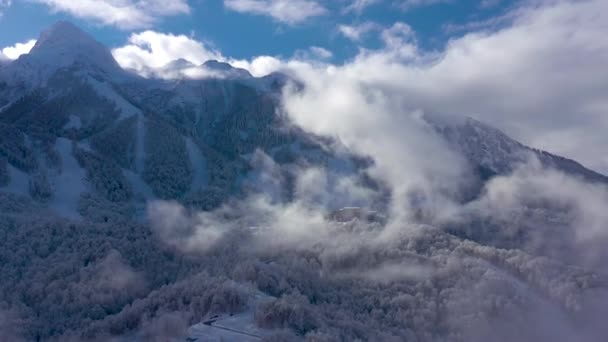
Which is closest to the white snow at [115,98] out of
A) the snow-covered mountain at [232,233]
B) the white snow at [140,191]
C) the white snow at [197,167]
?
the snow-covered mountain at [232,233]

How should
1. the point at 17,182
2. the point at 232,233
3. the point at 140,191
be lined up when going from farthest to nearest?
the point at 140,191, the point at 232,233, the point at 17,182

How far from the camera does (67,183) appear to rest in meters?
126

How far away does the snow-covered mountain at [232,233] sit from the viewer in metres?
87.2

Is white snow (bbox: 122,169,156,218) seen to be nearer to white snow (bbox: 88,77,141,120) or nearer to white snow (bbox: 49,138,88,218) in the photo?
white snow (bbox: 49,138,88,218)

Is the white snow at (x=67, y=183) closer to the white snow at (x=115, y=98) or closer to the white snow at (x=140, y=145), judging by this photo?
the white snow at (x=140, y=145)

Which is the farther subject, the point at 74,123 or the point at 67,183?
the point at 74,123

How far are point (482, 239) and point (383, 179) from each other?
97.3 feet

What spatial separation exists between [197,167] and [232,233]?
3131 cm

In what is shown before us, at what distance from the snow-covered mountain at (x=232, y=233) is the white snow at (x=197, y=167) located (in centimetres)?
34

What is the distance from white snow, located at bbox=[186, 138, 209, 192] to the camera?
14600 centimetres

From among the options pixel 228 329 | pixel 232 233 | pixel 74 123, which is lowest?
pixel 228 329

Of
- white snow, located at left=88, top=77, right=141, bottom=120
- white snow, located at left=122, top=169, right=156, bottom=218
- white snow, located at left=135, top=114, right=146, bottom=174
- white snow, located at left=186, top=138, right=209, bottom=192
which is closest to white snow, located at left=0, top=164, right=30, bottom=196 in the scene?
white snow, located at left=122, top=169, right=156, bottom=218

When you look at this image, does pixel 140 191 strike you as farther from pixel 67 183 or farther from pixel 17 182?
pixel 17 182

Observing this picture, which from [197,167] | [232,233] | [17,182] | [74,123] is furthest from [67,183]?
[197,167]
